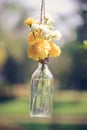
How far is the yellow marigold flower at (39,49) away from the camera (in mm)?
1558

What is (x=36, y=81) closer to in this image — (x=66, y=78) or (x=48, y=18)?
(x=48, y=18)

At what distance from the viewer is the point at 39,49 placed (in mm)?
1565

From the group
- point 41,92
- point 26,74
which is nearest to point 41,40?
point 41,92

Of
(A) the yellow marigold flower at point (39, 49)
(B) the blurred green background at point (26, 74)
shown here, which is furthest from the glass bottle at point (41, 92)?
(B) the blurred green background at point (26, 74)

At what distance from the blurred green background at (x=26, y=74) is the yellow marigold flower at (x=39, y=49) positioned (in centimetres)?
795

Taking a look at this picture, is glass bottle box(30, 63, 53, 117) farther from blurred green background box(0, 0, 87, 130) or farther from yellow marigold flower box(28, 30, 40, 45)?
blurred green background box(0, 0, 87, 130)

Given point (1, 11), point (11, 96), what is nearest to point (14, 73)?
point (11, 96)

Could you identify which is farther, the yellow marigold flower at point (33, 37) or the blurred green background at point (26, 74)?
the blurred green background at point (26, 74)

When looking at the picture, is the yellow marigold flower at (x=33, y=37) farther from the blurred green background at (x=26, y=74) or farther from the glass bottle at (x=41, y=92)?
the blurred green background at (x=26, y=74)

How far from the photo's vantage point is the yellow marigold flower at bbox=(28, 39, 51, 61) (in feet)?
5.11

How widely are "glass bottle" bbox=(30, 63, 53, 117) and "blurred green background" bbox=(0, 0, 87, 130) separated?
791 centimetres

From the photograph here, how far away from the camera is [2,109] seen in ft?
70.0

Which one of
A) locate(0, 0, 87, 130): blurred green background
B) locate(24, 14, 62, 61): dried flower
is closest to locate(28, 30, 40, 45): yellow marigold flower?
locate(24, 14, 62, 61): dried flower

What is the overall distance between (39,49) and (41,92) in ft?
0.52
